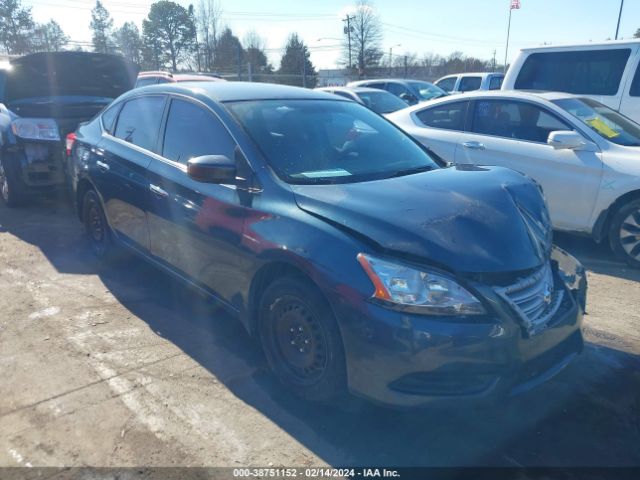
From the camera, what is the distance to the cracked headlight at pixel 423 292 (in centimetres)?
249

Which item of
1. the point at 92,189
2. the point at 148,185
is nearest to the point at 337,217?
the point at 148,185

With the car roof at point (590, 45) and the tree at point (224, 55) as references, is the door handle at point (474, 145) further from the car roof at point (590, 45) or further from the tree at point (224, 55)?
the tree at point (224, 55)

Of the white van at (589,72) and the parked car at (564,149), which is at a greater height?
the white van at (589,72)

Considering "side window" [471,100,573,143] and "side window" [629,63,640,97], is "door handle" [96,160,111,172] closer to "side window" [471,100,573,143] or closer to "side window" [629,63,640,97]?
"side window" [471,100,573,143]

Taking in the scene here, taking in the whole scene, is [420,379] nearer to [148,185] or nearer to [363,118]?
[363,118]

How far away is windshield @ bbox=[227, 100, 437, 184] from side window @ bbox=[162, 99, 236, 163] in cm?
17

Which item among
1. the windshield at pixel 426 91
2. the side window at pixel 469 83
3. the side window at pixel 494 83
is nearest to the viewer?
the side window at pixel 494 83

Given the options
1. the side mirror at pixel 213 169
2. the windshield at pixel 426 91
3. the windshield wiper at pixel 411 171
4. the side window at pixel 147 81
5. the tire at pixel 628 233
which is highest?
the side window at pixel 147 81

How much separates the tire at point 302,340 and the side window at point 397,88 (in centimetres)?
1412

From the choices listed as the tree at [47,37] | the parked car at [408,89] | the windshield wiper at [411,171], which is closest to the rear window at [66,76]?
the windshield wiper at [411,171]

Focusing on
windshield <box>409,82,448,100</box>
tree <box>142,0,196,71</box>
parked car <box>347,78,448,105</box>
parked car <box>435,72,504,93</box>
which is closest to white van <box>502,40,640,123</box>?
parked car <box>347,78,448,105</box>

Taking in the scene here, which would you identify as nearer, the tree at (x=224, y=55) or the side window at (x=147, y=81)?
→ the side window at (x=147, y=81)

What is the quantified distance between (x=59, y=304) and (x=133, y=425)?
1975 millimetres

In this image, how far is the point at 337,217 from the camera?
2.81m
